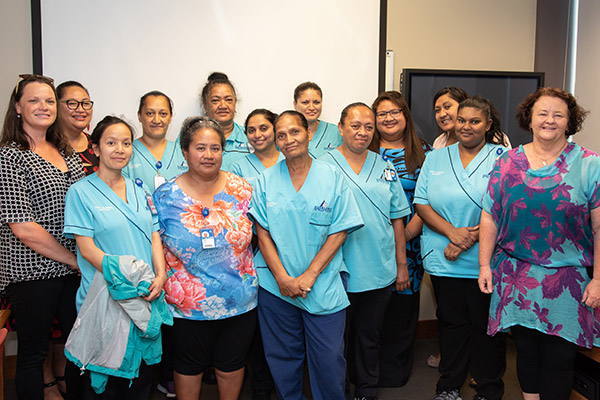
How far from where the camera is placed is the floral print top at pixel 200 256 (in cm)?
198

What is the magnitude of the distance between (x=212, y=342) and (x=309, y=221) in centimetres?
72

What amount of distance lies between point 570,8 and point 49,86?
12.8 feet

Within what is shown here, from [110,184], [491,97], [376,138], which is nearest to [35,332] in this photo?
[110,184]

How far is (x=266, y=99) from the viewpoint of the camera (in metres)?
3.20

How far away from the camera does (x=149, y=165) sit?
8.52ft

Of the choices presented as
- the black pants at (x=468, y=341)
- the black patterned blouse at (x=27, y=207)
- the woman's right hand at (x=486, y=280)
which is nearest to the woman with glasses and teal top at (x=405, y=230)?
the black pants at (x=468, y=341)

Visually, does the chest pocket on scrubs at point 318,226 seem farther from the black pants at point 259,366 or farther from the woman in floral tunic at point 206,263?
the black pants at point 259,366

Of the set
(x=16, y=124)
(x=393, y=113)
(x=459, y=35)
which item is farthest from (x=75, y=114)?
(x=459, y=35)

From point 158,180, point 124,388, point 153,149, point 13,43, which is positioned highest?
point 13,43

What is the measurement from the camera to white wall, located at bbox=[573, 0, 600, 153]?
346cm

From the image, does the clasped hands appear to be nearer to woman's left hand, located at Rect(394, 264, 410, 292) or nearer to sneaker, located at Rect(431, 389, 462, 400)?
woman's left hand, located at Rect(394, 264, 410, 292)

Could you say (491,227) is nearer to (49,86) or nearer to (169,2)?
(49,86)

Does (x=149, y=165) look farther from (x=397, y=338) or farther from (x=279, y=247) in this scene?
(x=397, y=338)

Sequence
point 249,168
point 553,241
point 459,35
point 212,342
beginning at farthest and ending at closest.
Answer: point 459,35 < point 249,168 < point 212,342 < point 553,241
